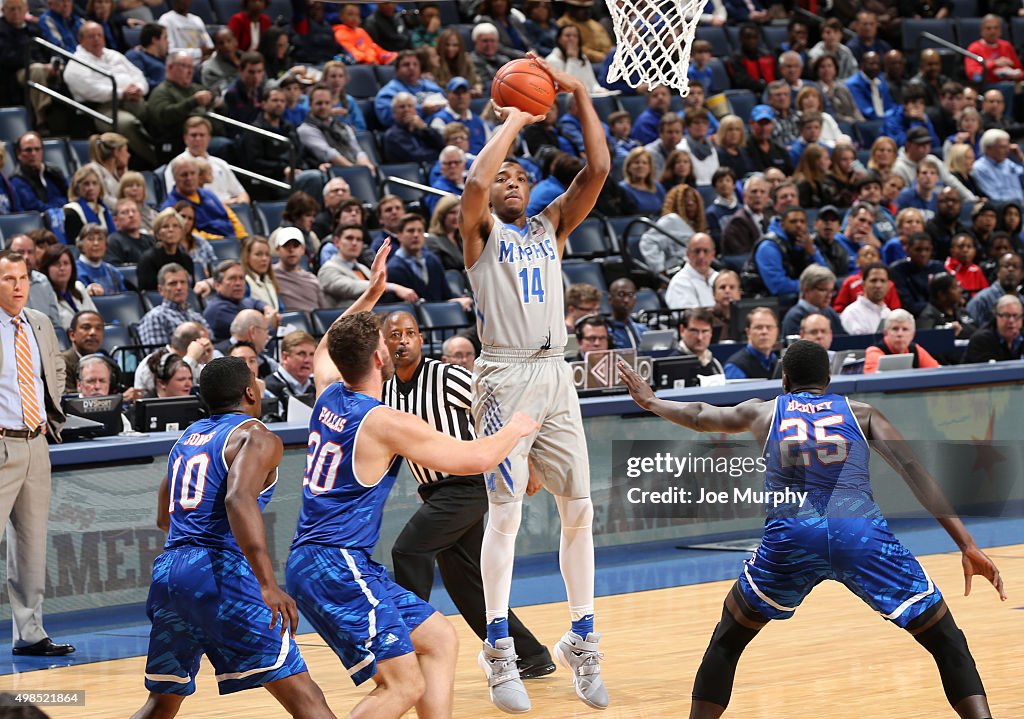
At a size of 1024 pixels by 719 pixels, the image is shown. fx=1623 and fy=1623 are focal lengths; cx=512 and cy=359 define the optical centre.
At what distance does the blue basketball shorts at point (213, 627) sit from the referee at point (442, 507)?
80.2 inches

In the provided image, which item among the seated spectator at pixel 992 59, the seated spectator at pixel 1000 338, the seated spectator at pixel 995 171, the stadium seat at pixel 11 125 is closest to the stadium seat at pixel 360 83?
the stadium seat at pixel 11 125

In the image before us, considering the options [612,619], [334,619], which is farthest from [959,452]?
[334,619]

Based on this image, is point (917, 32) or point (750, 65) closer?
point (750, 65)

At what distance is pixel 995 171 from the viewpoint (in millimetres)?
17672

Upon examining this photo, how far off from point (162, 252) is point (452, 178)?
133 inches

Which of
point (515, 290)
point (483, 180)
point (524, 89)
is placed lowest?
point (515, 290)

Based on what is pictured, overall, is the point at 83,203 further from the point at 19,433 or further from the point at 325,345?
the point at 325,345

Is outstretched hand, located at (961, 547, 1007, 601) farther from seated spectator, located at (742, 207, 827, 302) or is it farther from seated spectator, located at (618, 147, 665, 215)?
seated spectator, located at (618, 147, 665, 215)

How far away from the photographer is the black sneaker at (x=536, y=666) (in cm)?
771

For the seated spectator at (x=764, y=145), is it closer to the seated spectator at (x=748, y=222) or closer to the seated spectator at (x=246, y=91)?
the seated spectator at (x=748, y=222)

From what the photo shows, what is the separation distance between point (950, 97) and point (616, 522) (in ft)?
32.6

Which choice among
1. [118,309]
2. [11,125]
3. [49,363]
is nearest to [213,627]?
[49,363]

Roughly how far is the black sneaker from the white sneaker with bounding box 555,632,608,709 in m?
0.63

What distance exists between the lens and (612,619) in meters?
9.09
